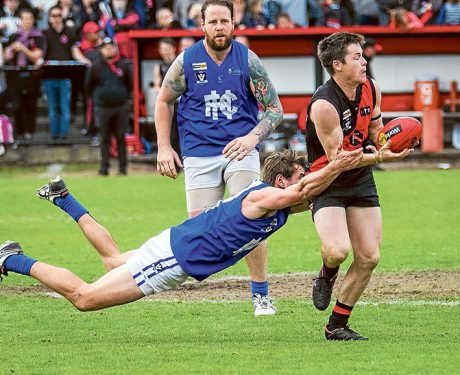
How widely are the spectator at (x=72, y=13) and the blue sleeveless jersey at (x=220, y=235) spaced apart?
15.8 meters

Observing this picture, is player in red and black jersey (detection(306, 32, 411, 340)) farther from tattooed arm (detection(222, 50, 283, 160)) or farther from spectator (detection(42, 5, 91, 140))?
spectator (detection(42, 5, 91, 140))

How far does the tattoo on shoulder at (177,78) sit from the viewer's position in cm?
1022

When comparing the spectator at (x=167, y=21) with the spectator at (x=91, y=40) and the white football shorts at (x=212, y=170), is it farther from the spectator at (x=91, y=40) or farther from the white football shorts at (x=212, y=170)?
the white football shorts at (x=212, y=170)

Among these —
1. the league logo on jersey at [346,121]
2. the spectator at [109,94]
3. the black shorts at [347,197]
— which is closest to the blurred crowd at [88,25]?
the spectator at [109,94]

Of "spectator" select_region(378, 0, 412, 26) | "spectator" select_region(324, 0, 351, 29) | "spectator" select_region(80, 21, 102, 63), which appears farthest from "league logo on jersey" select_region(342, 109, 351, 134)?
"spectator" select_region(378, 0, 412, 26)

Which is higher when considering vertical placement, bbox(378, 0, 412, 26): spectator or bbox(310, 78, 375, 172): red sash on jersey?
bbox(378, 0, 412, 26): spectator

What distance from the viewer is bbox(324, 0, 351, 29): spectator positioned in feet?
78.5

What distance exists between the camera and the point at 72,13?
2422 cm

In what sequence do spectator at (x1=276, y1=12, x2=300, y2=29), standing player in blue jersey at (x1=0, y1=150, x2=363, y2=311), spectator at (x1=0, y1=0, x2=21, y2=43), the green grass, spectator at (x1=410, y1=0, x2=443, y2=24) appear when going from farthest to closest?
spectator at (x1=410, y1=0, x2=443, y2=24)
spectator at (x1=276, y1=12, x2=300, y2=29)
spectator at (x1=0, y1=0, x2=21, y2=43)
standing player in blue jersey at (x1=0, y1=150, x2=363, y2=311)
the green grass

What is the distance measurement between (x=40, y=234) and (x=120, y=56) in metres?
8.14

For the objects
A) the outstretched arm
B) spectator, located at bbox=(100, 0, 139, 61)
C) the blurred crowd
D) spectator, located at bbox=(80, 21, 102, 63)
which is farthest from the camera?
spectator, located at bbox=(100, 0, 139, 61)

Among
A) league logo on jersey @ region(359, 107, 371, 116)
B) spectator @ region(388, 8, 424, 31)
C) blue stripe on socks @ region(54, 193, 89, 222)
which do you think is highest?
spectator @ region(388, 8, 424, 31)

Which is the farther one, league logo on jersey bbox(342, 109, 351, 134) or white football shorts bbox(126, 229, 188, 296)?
league logo on jersey bbox(342, 109, 351, 134)

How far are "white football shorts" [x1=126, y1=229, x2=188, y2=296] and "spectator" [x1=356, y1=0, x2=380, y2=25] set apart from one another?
17008mm
